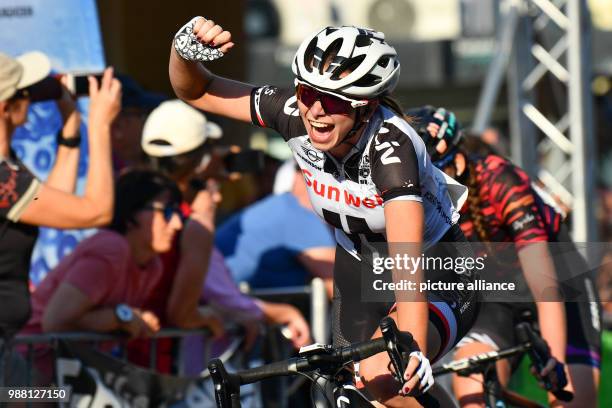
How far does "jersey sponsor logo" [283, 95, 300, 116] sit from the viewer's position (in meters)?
4.62

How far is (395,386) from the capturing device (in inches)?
166

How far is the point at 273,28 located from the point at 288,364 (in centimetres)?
1680

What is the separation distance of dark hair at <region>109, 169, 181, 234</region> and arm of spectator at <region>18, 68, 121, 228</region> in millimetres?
721

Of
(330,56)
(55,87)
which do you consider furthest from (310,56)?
(55,87)

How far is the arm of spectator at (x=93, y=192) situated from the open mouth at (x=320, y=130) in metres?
1.41

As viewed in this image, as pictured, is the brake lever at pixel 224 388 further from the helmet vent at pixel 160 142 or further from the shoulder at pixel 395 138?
the helmet vent at pixel 160 142

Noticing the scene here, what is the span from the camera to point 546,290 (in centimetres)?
537

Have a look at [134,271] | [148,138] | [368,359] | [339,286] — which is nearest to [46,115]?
[148,138]

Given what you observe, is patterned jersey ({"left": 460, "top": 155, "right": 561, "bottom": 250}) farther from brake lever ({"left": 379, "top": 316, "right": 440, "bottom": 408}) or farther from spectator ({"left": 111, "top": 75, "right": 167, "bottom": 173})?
spectator ({"left": 111, "top": 75, "right": 167, "bottom": 173})

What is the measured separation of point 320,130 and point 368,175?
24 centimetres

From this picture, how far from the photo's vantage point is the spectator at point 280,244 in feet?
25.1

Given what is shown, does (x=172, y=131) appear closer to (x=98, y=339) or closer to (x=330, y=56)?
(x=98, y=339)

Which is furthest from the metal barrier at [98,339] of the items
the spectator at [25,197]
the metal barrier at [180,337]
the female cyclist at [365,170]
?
the female cyclist at [365,170]

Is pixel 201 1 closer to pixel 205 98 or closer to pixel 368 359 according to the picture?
pixel 205 98
